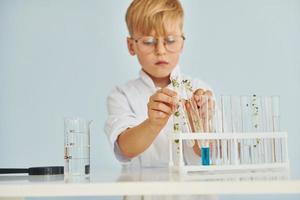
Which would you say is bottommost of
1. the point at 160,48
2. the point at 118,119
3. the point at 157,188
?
the point at 157,188

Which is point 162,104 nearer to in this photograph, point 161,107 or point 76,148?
point 161,107

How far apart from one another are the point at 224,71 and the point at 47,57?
0.67m

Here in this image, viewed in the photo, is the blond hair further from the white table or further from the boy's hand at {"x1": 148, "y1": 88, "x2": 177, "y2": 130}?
the white table

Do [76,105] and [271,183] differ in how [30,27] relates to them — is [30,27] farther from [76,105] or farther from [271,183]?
[271,183]

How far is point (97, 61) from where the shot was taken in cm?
194

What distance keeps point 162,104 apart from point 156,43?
579 mm

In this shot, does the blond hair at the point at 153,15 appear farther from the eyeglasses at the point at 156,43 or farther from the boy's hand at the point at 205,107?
the boy's hand at the point at 205,107

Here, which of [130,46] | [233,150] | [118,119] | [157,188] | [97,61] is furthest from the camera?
[97,61]

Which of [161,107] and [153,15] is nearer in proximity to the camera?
[161,107]

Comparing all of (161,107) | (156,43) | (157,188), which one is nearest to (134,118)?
(156,43)

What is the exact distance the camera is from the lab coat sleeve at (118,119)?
1.29m

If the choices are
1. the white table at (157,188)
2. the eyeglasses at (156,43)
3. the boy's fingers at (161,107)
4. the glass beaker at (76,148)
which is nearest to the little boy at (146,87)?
the eyeglasses at (156,43)

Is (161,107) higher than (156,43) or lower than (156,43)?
lower

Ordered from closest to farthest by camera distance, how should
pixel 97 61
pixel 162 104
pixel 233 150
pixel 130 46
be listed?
1. pixel 233 150
2. pixel 162 104
3. pixel 130 46
4. pixel 97 61
